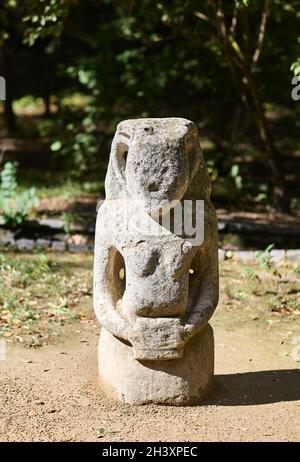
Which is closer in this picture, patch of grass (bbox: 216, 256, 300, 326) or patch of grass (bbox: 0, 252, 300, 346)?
patch of grass (bbox: 0, 252, 300, 346)

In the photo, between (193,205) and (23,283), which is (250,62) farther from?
(193,205)

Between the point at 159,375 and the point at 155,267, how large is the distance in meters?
0.67

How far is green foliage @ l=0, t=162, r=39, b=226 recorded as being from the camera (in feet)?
30.8

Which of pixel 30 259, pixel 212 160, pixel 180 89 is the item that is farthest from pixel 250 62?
pixel 30 259

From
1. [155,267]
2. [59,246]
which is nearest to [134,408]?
[155,267]

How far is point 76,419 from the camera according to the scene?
15.2 ft

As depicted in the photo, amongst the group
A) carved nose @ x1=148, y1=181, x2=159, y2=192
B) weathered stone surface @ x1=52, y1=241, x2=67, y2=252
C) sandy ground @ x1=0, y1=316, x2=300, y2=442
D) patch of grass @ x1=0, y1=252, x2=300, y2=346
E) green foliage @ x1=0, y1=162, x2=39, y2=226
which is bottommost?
sandy ground @ x1=0, y1=316, x2=300, y2=442

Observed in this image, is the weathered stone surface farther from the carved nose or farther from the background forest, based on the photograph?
the carved nose

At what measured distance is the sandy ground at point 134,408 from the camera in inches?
175

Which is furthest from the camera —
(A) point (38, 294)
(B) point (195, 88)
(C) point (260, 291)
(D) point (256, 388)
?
(B) point (195, 88)

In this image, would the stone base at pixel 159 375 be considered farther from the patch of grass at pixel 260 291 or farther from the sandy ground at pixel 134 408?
the patch of grass at pixel 260 291

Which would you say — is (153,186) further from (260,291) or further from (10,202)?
(10,202)

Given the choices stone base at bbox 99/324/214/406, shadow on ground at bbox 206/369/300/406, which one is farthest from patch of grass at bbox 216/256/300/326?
stone base at bbox 99/324/214/406

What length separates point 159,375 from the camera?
15.5 feet
